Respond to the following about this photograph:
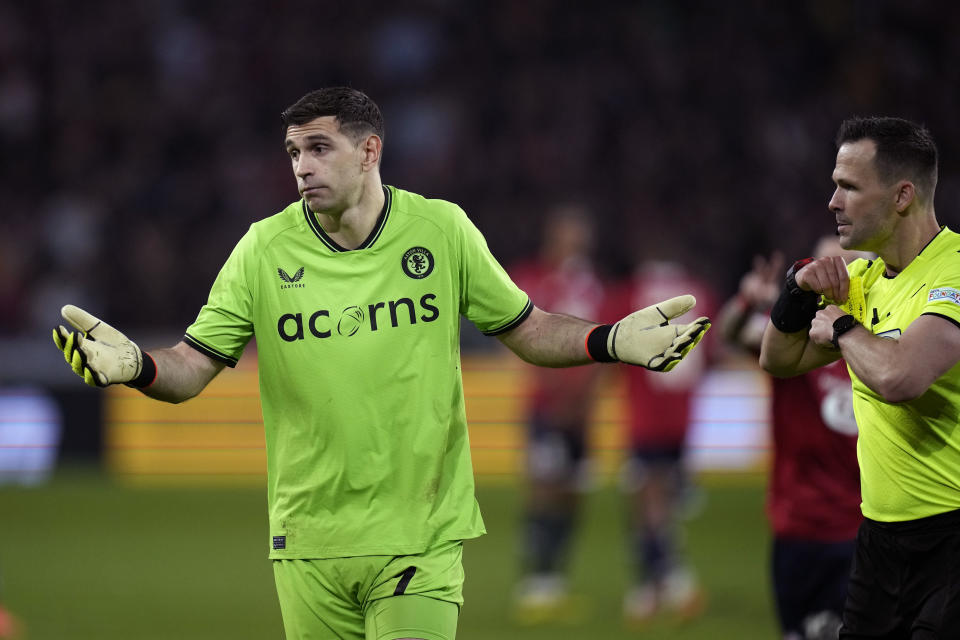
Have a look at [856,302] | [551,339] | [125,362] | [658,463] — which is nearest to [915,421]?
[856,302]

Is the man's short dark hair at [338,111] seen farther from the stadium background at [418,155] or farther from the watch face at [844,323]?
the stadium background at [418,155]

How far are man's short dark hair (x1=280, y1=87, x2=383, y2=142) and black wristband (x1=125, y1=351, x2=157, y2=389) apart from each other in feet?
3.07

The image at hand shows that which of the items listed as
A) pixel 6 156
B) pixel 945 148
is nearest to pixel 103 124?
pixel 6 156

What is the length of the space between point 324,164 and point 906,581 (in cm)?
239

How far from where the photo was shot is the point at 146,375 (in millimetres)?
4535

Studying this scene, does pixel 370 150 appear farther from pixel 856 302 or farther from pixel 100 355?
pixel 856 302

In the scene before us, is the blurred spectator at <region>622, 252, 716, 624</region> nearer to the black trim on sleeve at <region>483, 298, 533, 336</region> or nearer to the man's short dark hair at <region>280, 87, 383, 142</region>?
the black trim on sleeve at <region>483, 298, 533, 336</region>

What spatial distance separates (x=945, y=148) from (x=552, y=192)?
5.07 m

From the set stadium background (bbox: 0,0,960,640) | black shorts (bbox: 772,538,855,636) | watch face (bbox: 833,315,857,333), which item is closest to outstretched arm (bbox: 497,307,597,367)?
watch face (bbox: 833,315,857,333)

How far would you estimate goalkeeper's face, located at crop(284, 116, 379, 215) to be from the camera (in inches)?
184

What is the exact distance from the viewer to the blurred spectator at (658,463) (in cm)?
946

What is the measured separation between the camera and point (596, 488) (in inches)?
600

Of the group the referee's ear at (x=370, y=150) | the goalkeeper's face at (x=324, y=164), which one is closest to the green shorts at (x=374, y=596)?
the goalkeeper's face at (x=324, y=164)

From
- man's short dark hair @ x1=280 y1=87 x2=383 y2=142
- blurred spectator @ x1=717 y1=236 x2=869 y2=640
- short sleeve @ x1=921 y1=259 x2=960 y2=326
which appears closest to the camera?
short sleeve @ x1=921 y1=259 x2=960 y2=326
